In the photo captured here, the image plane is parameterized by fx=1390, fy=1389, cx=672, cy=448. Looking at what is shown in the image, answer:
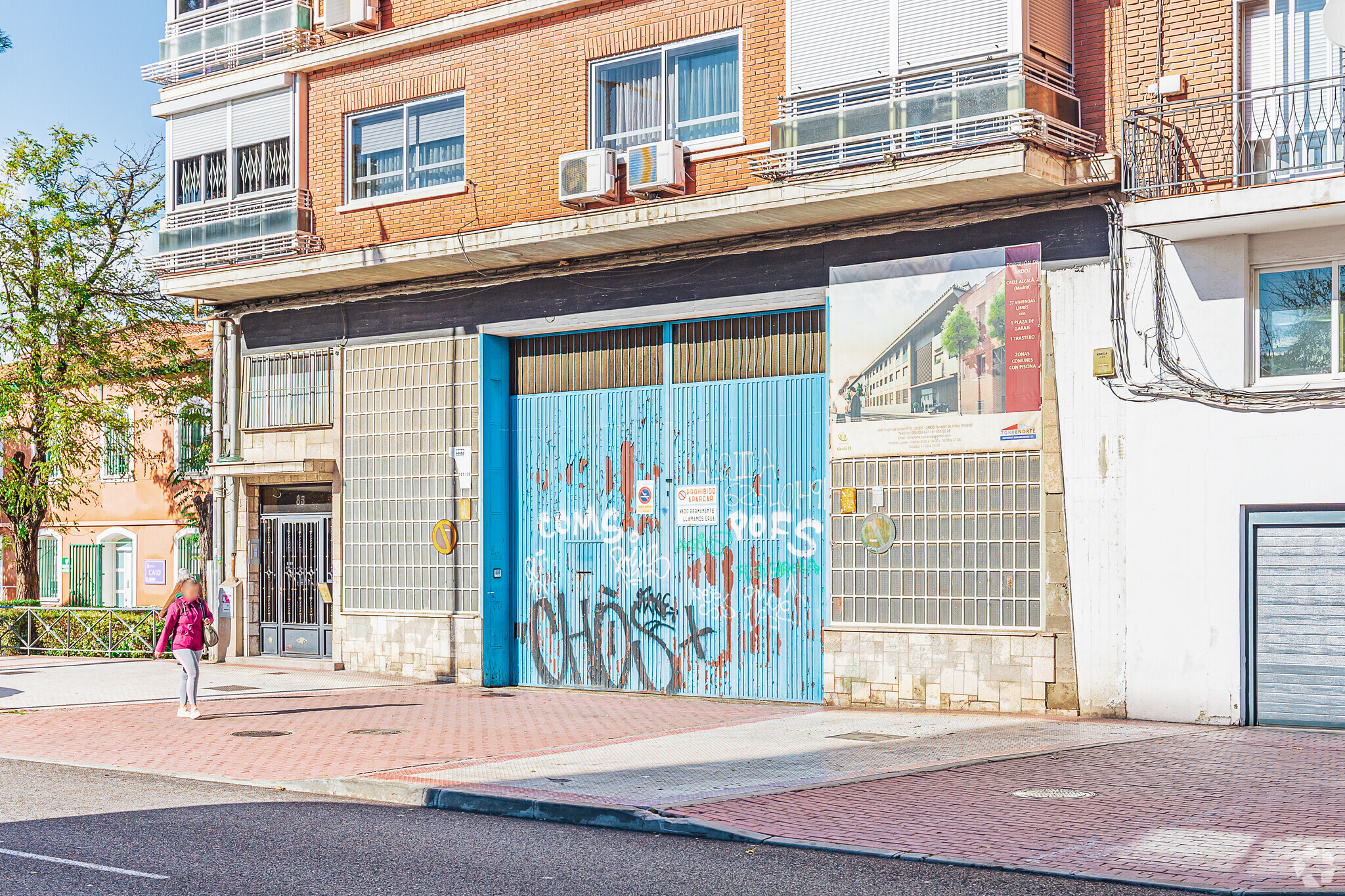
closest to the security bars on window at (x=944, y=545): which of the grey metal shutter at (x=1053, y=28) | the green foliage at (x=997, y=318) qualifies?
the green foliage at (x=997, y=318)

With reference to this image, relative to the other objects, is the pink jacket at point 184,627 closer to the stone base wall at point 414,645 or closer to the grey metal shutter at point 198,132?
the stone base wall at point 414,645

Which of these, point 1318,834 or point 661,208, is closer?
point 1318,834

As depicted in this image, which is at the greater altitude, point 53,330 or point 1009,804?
point 53,330

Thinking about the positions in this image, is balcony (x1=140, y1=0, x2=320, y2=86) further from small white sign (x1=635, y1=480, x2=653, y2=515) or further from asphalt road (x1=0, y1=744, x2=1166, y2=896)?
asphalt road (x1=0, y1=744, x2=1166, y2=896)

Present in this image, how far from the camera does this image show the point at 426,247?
1753 centimetres

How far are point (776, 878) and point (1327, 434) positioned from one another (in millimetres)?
7840

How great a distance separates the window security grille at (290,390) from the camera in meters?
19.8

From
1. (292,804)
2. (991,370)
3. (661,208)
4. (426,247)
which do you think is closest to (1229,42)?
(991,370)

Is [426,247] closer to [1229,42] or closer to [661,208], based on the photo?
[661,208]

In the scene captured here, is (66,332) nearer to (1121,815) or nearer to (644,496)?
(644,496)

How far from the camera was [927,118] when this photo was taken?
14.0 metres

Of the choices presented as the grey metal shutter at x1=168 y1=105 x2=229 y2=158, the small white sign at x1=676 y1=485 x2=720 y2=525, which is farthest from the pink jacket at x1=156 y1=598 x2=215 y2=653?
the grey metal shutter at x1=168 y1=105 x2=229 y2=158

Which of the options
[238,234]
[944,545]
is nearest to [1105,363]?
[944,545]

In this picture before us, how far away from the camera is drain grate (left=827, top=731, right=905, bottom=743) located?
1246cm
